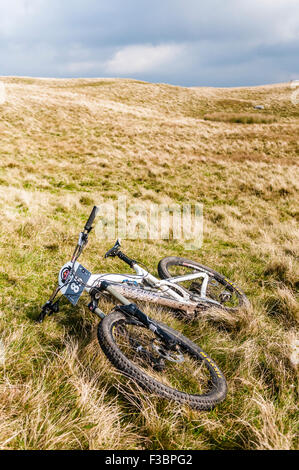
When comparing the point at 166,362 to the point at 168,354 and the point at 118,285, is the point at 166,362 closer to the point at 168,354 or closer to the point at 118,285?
the point at 168,354

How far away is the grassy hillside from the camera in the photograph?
8.17 ft

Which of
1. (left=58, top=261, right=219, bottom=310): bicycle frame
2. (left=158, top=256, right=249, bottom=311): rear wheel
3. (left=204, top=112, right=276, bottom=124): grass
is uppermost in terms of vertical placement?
(left=204, top=112, right=276, bottom=124): grass

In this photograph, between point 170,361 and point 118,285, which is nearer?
point 170,361

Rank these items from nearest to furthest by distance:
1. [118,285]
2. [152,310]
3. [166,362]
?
1. [166,362]
2. [118,285]
3. [152,310]

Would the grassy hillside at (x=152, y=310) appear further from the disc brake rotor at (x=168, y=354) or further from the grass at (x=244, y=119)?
the grass at (x=244, y=119)

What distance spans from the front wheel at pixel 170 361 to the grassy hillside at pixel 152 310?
0.63 feet

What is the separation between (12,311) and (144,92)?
5387cm

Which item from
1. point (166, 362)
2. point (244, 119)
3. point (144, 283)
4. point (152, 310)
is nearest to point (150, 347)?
point (166, 362)

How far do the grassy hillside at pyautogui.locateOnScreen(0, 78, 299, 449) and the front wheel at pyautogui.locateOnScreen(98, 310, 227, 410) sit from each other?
7.6 inches

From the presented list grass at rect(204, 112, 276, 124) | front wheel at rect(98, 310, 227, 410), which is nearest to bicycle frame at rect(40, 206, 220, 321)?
front wheel at rect(98, 310, 227, 410)

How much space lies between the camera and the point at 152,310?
418 cm

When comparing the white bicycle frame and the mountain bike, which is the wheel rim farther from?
the white bicycle frame

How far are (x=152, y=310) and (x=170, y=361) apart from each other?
101 cm
